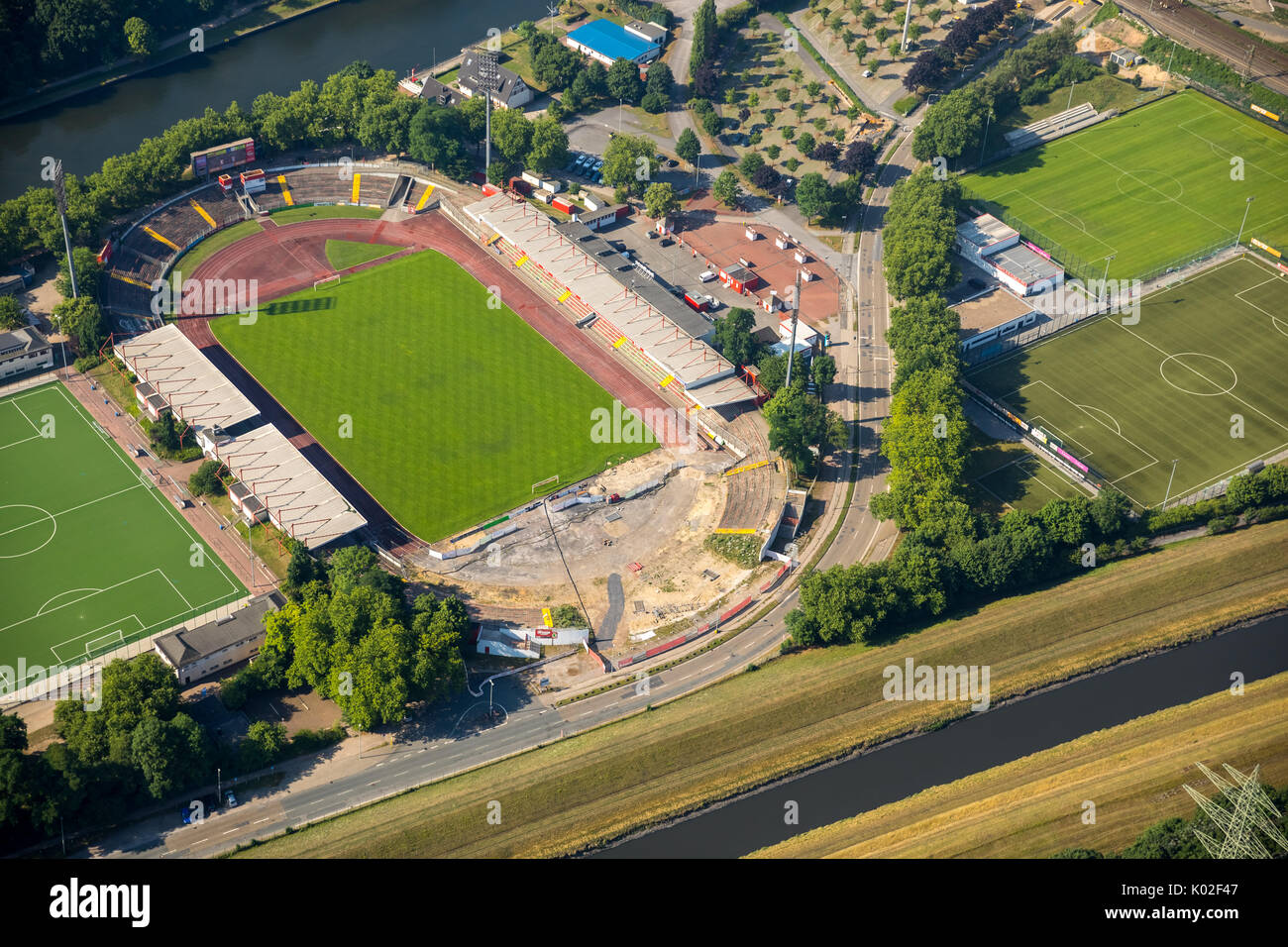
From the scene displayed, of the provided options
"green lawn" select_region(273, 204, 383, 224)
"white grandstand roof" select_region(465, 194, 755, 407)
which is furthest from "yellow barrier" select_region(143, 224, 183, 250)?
"white grandstand roof" select_region(465, 194, 755, 407)

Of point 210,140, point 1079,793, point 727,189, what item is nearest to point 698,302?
point 727,189

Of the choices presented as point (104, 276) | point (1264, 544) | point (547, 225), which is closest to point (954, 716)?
point (1264, 544)

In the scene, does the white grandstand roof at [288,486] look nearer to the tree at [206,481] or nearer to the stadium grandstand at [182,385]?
the tree at [206,481]

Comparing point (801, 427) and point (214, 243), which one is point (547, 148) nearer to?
point (214, 243)

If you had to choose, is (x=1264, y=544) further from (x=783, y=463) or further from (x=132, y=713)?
(x=132, y=713)

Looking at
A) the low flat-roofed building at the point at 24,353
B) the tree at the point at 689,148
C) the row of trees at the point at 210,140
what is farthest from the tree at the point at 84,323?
the tree at the point at 689,148

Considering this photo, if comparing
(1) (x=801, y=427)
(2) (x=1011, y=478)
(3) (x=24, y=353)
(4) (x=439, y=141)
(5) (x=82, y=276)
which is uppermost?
(4) (x=439, y=141)
